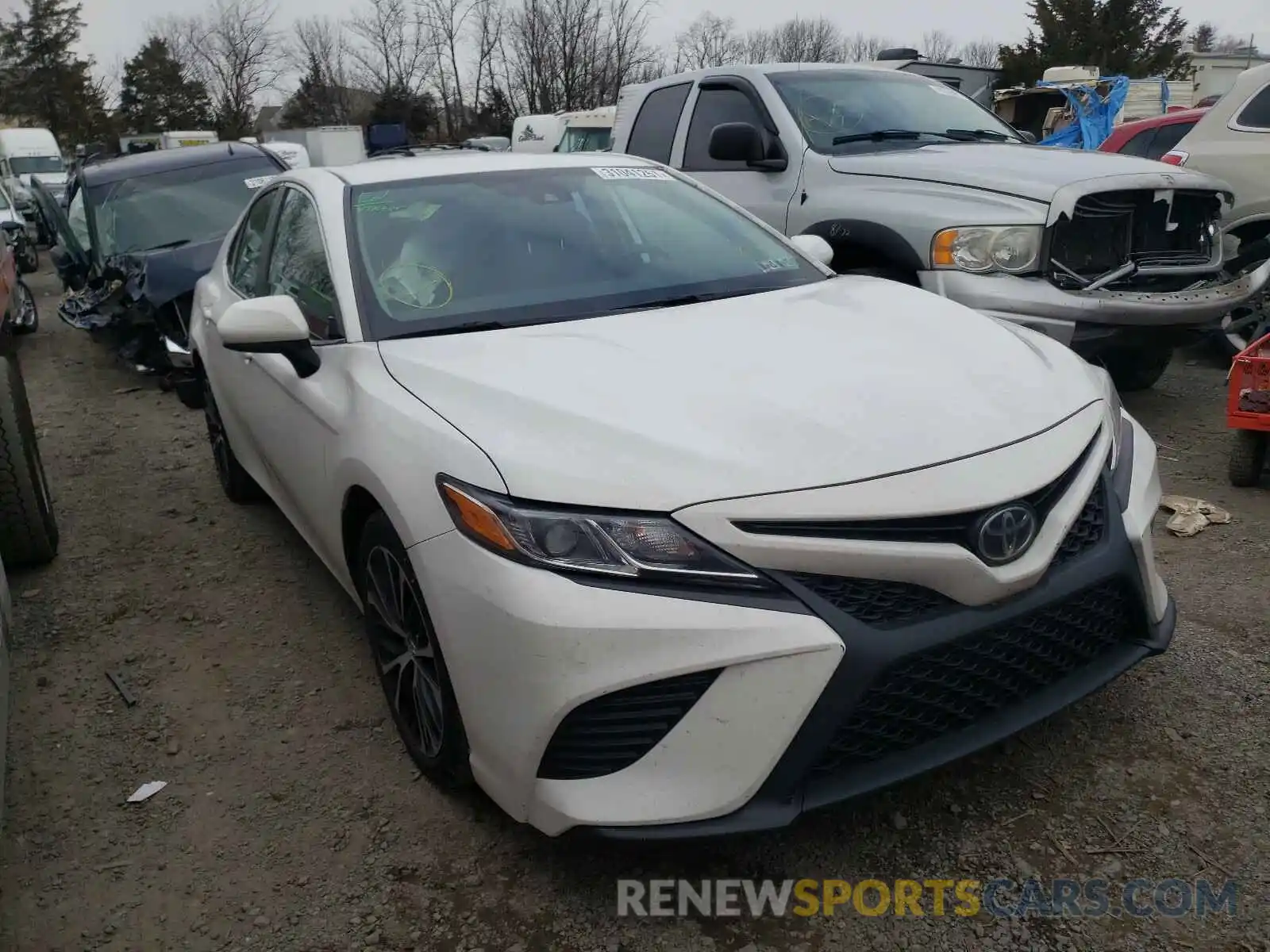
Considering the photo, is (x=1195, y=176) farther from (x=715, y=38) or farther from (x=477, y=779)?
(x=715, y=38)

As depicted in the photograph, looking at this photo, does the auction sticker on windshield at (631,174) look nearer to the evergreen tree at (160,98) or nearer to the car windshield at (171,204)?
the car windshield at (171,204)

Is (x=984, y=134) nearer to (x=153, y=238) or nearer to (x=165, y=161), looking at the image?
(x=153, y=238)

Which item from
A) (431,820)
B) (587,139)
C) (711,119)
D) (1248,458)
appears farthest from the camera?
(587,139)

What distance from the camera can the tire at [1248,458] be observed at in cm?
433

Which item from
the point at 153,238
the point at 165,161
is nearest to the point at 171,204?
the point at 153,238

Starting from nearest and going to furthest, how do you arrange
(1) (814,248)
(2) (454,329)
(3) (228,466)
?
(2) (454,329)
(1) (814,248)
(3) (228,466)

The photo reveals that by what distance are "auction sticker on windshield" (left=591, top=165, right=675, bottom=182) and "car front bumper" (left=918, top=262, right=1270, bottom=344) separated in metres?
1.67

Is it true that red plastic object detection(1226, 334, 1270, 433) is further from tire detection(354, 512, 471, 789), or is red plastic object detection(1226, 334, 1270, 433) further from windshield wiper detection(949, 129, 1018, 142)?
tire detection(354, 512, 471, 789)

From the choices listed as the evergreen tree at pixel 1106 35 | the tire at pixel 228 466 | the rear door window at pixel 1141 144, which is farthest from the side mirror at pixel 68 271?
the evergreen tree at pixel 1106 35

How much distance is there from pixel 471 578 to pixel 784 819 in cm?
79

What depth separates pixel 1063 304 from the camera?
4.57m

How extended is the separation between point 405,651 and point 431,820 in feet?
1.43

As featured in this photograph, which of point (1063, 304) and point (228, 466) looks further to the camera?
point (228, 466)

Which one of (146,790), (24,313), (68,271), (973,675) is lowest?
(146,790)
